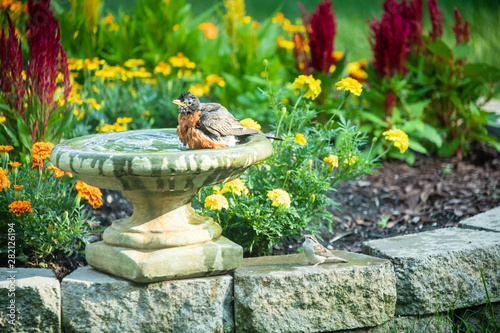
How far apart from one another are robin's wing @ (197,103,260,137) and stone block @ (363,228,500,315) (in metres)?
1.05

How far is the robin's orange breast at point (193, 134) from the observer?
2.54 meters

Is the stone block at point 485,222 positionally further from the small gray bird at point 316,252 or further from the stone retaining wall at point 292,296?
the small gray bird at point 316,252

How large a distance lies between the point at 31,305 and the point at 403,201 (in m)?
2.89

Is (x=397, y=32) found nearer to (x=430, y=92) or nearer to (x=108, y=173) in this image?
(x=430, y=92)

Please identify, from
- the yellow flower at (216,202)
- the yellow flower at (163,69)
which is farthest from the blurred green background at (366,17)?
the yellow flower at (216,202)

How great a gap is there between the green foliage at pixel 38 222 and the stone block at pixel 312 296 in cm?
104

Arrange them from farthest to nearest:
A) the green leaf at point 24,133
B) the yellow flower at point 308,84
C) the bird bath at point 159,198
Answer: the green leaf at point 24,133, the yellow flower at point 308,84, the bird bath at point 159,198

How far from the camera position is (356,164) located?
3.08m

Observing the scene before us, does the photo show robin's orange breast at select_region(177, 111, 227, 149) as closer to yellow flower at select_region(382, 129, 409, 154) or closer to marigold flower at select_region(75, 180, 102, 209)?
marigold flower at select_region(75, 180, 102, 209)

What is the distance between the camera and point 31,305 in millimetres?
2422

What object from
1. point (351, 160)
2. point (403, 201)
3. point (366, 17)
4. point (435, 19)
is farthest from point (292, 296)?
point (366, 17)

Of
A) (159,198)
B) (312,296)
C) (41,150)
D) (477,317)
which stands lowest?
(477,317)

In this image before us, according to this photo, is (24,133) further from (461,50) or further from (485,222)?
(461,50)

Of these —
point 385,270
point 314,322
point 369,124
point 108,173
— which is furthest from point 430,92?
point 108,173
